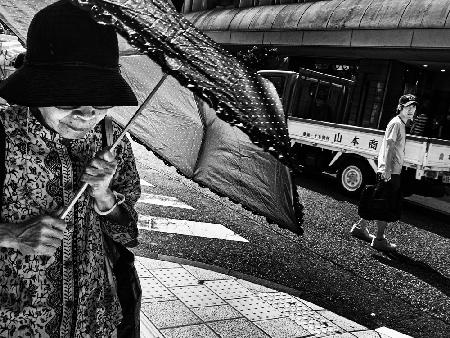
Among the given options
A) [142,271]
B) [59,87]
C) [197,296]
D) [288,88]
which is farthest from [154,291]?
[288,88]

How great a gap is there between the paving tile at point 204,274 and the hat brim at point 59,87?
351cm

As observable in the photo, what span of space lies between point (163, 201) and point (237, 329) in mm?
4237

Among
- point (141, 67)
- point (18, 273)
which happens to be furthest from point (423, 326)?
point (18, 273)

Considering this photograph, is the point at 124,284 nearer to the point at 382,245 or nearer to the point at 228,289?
the point at 228,289

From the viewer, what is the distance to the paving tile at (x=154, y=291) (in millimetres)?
4090

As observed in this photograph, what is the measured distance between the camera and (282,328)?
389 centimetres

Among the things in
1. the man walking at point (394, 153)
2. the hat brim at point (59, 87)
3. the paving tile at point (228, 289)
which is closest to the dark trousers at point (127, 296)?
the hat brim at point (59, 87)

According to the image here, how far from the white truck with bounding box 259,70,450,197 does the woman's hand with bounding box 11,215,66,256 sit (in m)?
6.84

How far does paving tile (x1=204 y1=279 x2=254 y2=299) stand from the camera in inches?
173

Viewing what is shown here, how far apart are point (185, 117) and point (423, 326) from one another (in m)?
3.48

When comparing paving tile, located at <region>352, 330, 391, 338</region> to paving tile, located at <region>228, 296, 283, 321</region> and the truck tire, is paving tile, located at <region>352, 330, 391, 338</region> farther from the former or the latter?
the truck tire

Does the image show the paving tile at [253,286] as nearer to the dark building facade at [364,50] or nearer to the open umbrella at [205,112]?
the open umbrella at [205,112]

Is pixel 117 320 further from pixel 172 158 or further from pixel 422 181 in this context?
pixel 422 181

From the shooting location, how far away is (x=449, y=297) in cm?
528
